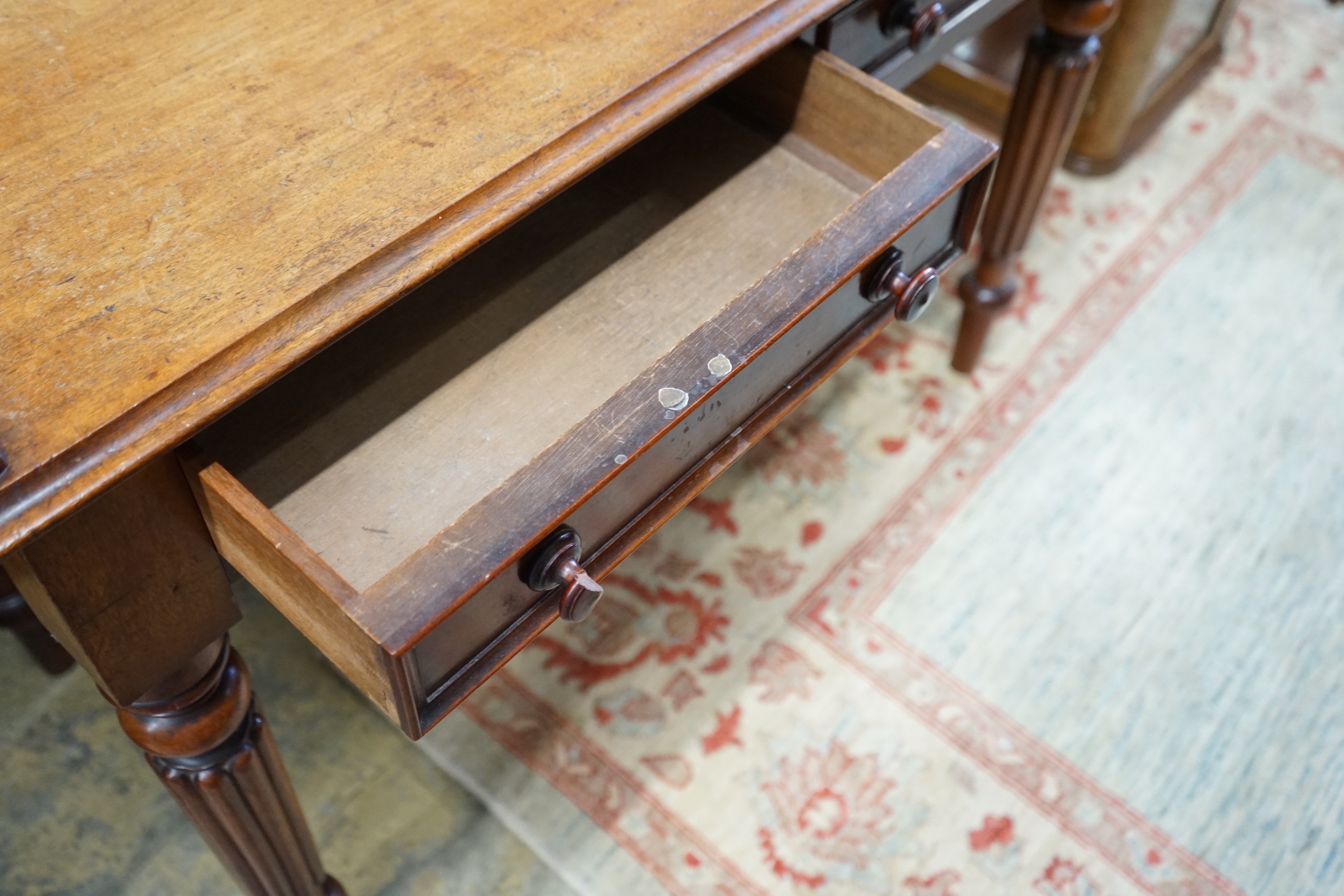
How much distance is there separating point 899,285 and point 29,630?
75 cm

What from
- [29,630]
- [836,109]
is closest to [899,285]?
[836,109]

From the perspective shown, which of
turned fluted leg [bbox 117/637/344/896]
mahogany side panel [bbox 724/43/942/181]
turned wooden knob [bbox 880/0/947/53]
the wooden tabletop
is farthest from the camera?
turned wooden knob [bbox 880/0/947/53]

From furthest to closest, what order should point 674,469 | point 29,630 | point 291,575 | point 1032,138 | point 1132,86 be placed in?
point 1132,86 < point 1032,138 < point 29,630 < point 674,469 < point 291,575

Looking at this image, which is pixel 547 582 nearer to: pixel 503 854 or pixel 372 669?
pixel 372 669

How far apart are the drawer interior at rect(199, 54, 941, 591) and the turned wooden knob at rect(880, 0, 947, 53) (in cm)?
11

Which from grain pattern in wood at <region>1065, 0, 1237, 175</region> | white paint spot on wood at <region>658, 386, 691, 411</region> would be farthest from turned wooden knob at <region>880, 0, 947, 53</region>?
grain pattern in wood at <region>1065, 0, 1237, 175</region>

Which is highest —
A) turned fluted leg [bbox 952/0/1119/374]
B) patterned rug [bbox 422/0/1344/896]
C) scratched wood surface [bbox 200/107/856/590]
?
scratched wood surface [bbox 200/107/856/590]

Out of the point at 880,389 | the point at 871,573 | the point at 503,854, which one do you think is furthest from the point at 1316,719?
the point at 503,854

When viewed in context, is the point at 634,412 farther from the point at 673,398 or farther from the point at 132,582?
the point at 132,582

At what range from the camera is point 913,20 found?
2.74ft

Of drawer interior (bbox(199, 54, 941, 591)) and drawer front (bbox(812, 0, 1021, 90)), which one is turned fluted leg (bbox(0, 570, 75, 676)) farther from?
drawer front (bbox(812, 0, 1021, 90))

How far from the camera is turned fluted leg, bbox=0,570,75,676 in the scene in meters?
0.90

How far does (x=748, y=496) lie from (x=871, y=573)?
0.14 m

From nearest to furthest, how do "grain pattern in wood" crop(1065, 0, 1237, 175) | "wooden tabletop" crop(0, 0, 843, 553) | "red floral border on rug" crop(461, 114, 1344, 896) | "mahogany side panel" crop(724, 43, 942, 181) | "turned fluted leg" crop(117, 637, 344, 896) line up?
"wooden tabletop" crop(0, 0, 843, 553)
"turned fluted leg" crop(117, 637, 344, 896)
"mahogany side panel" crop(724, 43, 942, 181)
"red floral border on rug" crop(461, 114, 1344, 896)
"grain pattern in wood" crop(1065, 0, 1237, 175)
